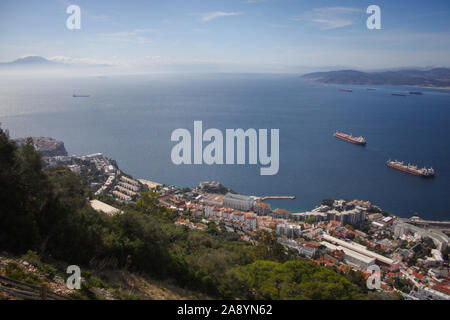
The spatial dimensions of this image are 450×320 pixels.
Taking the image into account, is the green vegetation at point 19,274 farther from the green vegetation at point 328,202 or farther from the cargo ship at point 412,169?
the cargo ship at point 412,169

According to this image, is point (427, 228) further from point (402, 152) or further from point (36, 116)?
point (36, 116)

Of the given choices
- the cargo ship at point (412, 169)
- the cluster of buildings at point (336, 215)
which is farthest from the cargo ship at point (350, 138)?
the cluster of buildings at point (336, 215)

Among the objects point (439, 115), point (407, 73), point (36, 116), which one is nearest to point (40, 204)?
point (36, 116)

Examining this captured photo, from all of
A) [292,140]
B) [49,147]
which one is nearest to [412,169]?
[292,140]

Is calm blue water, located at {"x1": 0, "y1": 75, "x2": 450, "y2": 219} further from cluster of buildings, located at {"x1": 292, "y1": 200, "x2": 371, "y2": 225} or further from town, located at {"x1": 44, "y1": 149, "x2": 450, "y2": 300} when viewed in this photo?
town, located at {"x1": 44, "y1": 149, "x2": 450, "y2": 300}

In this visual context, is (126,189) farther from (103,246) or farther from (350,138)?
(350,138)
